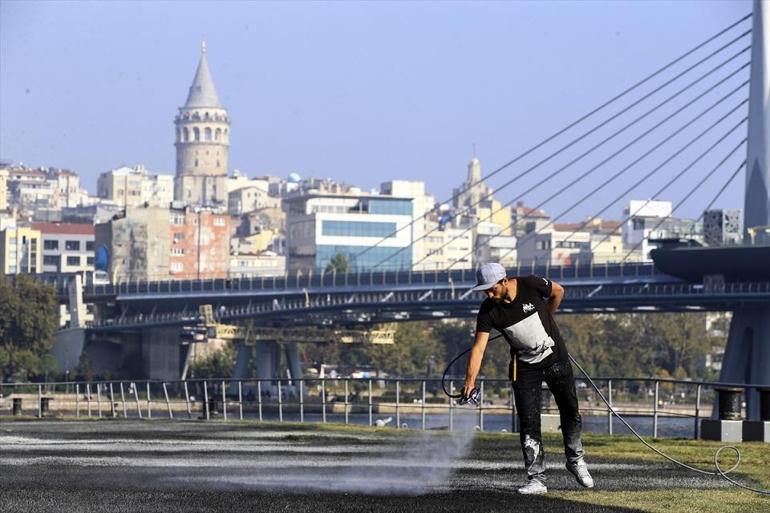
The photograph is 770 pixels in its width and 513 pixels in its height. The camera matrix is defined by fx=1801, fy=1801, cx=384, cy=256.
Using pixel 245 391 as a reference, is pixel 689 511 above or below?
above

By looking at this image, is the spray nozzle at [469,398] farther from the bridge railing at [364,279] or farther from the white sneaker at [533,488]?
the bridge railing at [364,279]

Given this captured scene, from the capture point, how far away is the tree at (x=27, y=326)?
15612cm

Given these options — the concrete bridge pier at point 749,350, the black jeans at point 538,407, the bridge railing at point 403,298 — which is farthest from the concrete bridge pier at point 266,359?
the black jeans at point 538,407

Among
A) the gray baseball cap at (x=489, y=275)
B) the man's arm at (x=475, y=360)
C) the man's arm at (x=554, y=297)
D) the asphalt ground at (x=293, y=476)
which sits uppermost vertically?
the gray baseball cap at (x=489, y=275)

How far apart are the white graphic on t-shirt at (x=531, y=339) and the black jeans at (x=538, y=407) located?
134 millimetres

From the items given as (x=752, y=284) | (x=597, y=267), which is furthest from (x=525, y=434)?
(x=597, y=267)

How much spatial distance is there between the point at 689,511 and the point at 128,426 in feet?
68.8

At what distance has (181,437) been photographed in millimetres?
27969

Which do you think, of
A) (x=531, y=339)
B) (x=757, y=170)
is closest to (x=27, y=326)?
(x=757, y=170)

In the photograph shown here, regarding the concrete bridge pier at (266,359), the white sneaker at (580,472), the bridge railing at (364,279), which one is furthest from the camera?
the concrete bridge pier at (266,359)

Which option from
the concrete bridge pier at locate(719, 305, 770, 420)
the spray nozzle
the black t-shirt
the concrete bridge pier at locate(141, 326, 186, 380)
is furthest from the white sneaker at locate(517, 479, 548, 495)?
the concrete bridge pier at locate(141, 326, 186, 380)

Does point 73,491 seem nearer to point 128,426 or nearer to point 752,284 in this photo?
point 128,426

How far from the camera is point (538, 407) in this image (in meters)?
16.2

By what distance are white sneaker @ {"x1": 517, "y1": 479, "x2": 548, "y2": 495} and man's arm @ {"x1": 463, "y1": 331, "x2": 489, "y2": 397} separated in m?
1.17
